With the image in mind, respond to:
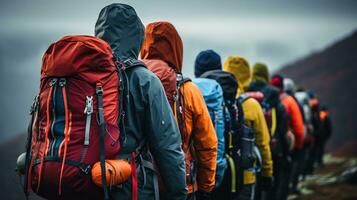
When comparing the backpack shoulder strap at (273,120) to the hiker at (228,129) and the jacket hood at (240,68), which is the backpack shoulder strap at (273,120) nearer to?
the jacket hood at (240,68)

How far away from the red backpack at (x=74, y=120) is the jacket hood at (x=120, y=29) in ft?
1.50

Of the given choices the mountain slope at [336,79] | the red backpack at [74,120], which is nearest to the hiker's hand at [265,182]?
the red backpack at [74,120]

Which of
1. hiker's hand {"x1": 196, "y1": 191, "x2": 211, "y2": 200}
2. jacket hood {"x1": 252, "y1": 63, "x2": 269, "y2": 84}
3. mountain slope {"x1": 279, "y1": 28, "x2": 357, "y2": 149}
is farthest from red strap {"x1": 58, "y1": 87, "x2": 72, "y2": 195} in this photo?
mountain slope {"x1": 279, "y1": 28, "x2": 357, "y2": 149}

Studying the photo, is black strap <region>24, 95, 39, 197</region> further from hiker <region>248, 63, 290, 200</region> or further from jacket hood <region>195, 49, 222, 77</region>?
hiker <region>248, 63, 290, 200</region>

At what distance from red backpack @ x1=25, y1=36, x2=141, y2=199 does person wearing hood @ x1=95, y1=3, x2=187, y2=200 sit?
0.90ft

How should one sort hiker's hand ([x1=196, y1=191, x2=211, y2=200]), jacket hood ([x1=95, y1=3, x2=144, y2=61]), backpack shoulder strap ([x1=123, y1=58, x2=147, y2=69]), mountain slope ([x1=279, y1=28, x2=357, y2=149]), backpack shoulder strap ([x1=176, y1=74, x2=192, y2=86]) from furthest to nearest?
mountain slope ([x1=279, y1=28, x2=357, y2=149]) → hiker's hand ([x1=196, y1=191, x2=211, y2=200]) → backpack shoulder strap ([x1=176, y1=74, x2=192, y2=86]) → jacket hood ([x1=95, y1=3, x2=144, y2=61]) → backpack shoulder strap ([x1=123, y1=58, x2=147, y2=69])

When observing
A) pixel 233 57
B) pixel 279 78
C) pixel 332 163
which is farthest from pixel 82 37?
pixel 332 163

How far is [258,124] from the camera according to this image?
24.1 feet

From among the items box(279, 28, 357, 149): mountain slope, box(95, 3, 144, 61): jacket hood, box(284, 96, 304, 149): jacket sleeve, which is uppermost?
box(95, 3, 144, 61): jacket hood

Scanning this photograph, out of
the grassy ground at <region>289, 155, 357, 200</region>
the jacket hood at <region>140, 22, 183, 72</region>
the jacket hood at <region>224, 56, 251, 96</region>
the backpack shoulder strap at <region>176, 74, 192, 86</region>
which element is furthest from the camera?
the grassy ground at <region>289, 155, 357, 200</region>

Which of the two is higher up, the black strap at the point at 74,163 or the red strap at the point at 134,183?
the black strap at the point at 74,163

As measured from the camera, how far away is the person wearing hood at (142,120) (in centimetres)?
393

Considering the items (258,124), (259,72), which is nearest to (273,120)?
(259,72)

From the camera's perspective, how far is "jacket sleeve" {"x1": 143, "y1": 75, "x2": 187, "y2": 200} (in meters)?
3.95
